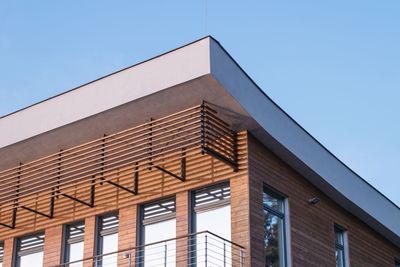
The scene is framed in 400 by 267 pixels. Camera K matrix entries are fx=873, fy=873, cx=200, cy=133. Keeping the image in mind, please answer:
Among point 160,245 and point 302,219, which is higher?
point 302,219

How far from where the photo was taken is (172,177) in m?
15.5

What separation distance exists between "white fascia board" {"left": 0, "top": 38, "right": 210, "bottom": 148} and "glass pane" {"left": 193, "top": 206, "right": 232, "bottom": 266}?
8.00 feet

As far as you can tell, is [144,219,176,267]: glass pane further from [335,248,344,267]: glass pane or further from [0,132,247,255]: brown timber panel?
[335,248,344,267]: glass pane

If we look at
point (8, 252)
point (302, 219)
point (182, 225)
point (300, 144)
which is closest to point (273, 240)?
point (302, 219)

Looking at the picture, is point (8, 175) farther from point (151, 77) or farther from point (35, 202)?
point (151, 77)

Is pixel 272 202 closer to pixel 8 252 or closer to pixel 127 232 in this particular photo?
pixel 127 232

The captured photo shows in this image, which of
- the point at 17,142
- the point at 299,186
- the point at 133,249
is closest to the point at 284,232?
the point at 299,186

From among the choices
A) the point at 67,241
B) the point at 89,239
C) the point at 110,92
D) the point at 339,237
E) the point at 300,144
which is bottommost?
the point at 89,239

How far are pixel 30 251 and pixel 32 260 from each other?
0.62 feet

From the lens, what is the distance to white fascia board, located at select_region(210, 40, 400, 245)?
14102mm

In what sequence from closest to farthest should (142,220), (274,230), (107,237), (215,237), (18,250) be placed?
(215,237), (274,230), (142,220), (107,237), (18,250)

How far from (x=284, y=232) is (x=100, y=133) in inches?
146

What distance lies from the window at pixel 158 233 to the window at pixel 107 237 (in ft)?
2.10

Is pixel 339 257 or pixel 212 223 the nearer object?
pixel 212 223
